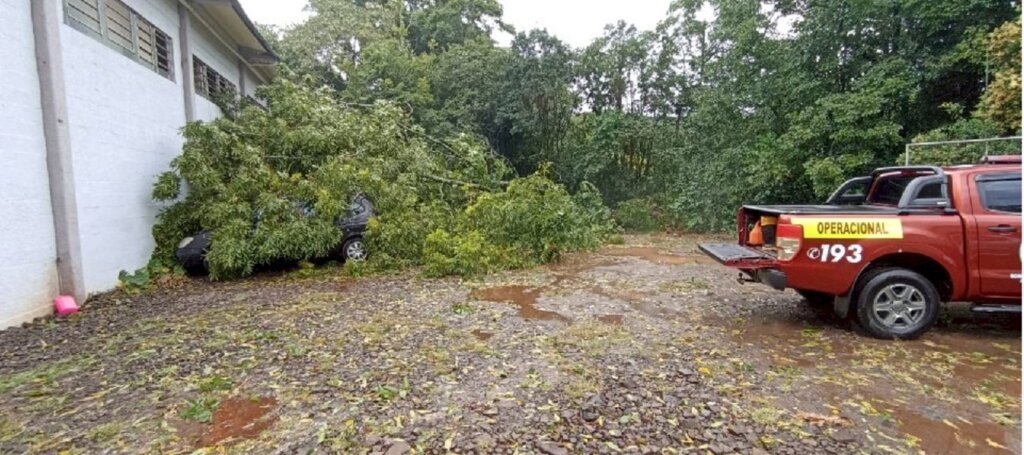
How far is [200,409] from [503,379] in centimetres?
201

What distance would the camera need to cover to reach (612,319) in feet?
18.1

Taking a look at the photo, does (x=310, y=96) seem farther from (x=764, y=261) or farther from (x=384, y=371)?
(x=764, y=261)

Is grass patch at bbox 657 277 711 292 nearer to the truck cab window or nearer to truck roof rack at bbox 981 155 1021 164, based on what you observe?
the truck cab window

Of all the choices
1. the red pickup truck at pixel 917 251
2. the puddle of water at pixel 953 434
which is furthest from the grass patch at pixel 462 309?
the puddle of water at pixel 953 434

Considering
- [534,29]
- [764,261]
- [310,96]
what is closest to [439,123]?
[534,29]

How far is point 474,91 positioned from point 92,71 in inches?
498

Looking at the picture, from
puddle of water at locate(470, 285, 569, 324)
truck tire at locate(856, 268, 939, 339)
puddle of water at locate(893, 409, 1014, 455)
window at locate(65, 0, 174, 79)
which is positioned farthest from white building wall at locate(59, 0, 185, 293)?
truck tire at locate(856, 268, 939, 339)

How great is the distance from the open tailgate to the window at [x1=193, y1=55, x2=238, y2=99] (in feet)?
34.0

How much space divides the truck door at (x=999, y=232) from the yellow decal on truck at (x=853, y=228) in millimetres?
689

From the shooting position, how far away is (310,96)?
1105 centimetres

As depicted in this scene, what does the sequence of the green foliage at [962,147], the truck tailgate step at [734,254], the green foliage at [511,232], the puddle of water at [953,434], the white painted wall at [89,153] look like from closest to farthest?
the puddle of water at [953,434] → the truck tailgate step at [734,254] → the white painted wall at [89,153] → the green foliage at [511,232] → the green foliage at [962,147]

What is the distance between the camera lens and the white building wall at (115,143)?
639 centimetres

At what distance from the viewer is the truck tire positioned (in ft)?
14.7

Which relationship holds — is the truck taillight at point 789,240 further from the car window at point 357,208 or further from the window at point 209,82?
the window at point 209,82
